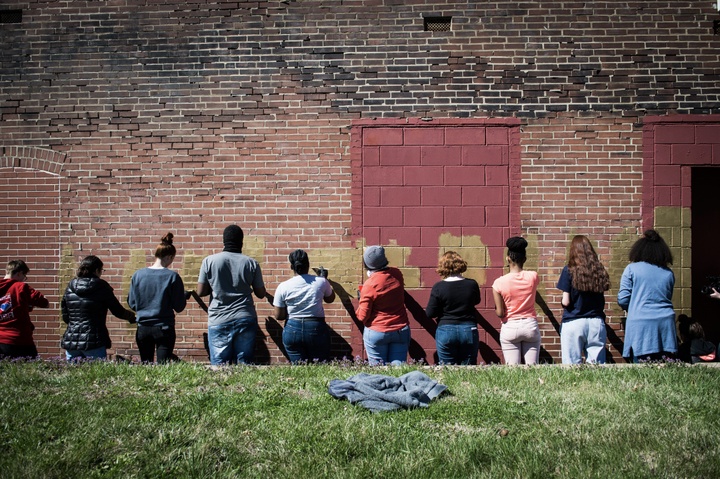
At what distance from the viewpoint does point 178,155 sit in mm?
8211

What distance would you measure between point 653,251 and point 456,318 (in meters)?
2.35

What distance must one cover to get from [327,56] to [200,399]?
4.89 metres

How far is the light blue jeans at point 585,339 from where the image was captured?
21.9ft

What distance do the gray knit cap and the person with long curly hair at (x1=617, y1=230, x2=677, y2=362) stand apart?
9.08 feet

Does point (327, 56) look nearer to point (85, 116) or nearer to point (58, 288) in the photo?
point (85, 116)

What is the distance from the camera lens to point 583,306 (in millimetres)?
6672

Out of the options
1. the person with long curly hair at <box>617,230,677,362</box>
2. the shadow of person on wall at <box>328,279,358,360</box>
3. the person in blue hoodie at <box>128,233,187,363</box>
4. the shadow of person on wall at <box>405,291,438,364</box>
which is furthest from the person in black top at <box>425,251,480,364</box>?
the person in blue hoodie at <box>128,233,187,363</box>

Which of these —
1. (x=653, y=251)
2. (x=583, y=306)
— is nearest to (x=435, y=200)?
(x=583, y=306)

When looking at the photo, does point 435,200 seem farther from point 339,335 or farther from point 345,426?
point 345,426

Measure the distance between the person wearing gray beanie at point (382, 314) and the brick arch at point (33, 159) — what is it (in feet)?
15.0

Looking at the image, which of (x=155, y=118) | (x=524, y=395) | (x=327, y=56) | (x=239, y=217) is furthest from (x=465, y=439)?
(x=155, y=118)

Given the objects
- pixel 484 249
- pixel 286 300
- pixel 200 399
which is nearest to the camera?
pixel 200 399

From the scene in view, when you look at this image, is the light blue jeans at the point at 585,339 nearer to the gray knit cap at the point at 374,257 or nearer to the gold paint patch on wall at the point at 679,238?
the gold paint patch on wall at the point at 679,238

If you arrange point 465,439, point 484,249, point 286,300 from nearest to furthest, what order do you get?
1. point 465,439
2. point 286,300
3. point 484,249
